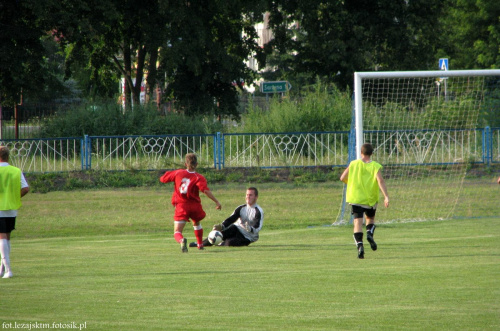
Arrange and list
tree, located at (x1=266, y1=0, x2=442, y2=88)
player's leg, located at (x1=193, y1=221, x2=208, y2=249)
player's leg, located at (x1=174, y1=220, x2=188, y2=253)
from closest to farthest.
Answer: player's leg, located at (x1=174, y1=220, x2=188, y2=253) < player's leg, located at (x1=193, y1=221, x2=208, y2=249) < tree, located at (x1=266, y1=0, x2=442, y2=88)

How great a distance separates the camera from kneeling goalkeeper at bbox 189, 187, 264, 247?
462 inches

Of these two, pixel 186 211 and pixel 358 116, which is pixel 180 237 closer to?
pixel 186 211

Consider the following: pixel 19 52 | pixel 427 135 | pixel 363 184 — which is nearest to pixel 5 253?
pixel 363 184

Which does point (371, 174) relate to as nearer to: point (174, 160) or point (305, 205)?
point (305, 205)

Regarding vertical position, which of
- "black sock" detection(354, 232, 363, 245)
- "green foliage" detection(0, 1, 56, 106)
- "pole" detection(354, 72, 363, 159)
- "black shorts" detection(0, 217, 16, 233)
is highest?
"green foliage" detection(0, 1, 56, 106)

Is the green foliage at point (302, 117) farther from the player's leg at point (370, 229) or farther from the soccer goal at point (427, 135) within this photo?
the player's leg at point (370, 229)

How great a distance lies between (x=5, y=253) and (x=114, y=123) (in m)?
20.8

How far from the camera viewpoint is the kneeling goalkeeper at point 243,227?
1174 cm

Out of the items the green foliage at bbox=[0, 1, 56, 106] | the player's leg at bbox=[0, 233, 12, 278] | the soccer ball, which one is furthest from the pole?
the green foliage at bbox=[0, 1, 56, 106]

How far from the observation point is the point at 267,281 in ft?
25.8

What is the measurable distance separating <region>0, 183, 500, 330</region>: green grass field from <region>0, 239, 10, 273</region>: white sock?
31 centimetres

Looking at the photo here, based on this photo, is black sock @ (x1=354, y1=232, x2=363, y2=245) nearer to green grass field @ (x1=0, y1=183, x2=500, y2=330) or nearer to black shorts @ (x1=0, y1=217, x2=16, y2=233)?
green grass field @ (x1=0, y1=183, x2=500, y2=330)

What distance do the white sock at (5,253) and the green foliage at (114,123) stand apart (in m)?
19.6

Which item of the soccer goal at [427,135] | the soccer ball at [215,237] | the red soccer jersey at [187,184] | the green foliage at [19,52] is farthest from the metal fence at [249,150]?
the red soccer jersey at [187,184]
